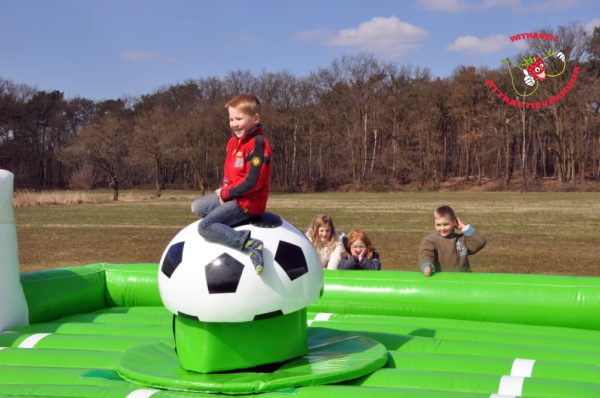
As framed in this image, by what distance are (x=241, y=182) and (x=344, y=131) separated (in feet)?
161

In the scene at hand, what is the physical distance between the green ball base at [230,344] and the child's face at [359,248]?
2.32m

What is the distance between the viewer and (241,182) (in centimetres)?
338

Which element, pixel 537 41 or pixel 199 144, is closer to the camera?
pixel 537 41

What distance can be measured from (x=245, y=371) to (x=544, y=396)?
1.33 metres

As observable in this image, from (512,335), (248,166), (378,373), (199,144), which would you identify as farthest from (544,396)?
(199,144)

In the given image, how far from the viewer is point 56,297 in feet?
16.0

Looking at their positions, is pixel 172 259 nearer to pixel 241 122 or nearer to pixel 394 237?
pixel 241 122

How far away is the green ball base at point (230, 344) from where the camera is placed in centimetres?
326

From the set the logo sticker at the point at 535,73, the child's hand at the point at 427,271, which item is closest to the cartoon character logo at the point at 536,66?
the logo sticker at the point at 535,73

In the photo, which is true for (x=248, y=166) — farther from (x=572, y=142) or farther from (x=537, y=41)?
(x=572, y=142)

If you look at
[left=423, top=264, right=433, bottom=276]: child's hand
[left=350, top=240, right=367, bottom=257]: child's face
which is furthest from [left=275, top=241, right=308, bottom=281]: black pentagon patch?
[left=350, top=240, right=367, bottom=257]: child's face

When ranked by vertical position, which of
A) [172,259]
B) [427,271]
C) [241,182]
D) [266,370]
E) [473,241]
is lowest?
[266,370]

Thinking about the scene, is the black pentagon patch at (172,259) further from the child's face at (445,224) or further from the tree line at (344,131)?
the tree line at (344,131)

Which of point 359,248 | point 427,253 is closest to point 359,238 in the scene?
point 359,248
